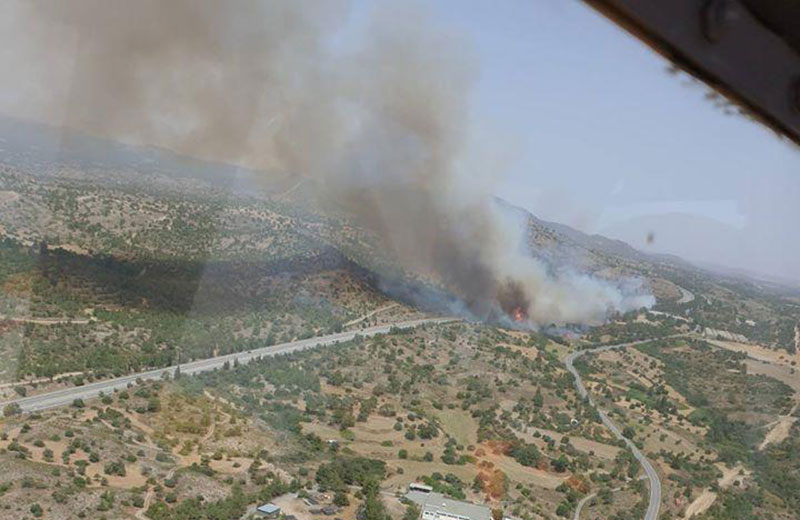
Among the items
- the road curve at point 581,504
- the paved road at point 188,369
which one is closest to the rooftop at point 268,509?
the paved road at point 188,369

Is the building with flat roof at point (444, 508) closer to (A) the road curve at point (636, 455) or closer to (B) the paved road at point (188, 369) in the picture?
(A) the road curve at point (636, 455)

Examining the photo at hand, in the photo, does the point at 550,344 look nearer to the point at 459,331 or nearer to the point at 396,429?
the point at 459,331

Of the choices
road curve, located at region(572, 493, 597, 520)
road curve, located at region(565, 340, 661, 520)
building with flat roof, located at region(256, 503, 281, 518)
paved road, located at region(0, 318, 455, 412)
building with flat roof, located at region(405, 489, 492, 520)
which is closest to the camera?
building with flat roof, located at region(256, 503, 281, 518)

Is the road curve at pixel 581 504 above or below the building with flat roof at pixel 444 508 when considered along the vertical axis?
below

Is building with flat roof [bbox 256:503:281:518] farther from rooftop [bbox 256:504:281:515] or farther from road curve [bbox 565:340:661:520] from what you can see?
road curve [bbox 565:340:661:520]

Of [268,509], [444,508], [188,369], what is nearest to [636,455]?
[444,508]

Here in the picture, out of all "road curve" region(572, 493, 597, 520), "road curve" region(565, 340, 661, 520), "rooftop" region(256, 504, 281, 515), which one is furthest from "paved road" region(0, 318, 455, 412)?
"road curve" region(572, 493, 597, 520)

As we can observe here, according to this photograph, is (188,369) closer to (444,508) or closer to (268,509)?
(268,509)
